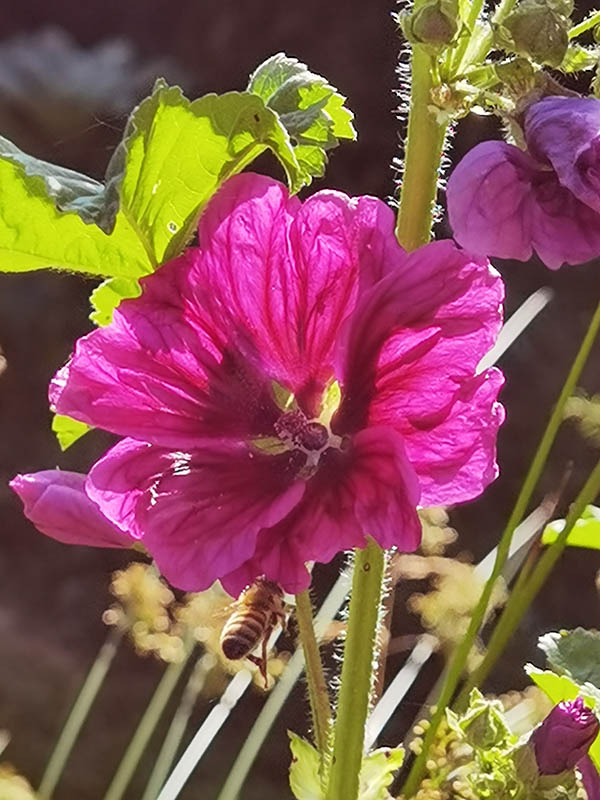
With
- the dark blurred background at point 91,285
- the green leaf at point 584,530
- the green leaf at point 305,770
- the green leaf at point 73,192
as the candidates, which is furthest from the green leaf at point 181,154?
the dark blurred background at point 91,285

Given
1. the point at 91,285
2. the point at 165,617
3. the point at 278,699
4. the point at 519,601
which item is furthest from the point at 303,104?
the point at 91,285

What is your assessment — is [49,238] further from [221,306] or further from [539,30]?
[539,30]

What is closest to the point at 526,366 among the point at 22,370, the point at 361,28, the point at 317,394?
the point at 361,28

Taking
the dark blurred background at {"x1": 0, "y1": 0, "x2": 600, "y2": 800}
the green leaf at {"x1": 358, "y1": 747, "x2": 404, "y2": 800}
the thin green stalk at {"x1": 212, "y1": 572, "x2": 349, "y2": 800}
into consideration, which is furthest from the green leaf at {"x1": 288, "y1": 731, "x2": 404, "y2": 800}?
the dark blurred background at {"x1": 0, "y1": 0, "x2": 600, "y2": 800}

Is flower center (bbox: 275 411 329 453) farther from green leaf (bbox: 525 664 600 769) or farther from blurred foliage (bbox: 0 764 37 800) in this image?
blurred foliage (bbox: 0 764 37 800)

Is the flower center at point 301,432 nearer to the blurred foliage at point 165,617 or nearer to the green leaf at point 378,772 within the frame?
the green leaf at point 378,772

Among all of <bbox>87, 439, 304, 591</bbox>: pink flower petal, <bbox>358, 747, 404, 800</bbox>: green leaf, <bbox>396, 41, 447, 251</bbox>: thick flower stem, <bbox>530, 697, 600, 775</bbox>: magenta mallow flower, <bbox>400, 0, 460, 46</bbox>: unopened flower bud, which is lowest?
<bbox>358, 747, 404, 800</bbox>: green leaf

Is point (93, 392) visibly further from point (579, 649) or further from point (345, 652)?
point (579, 649)
